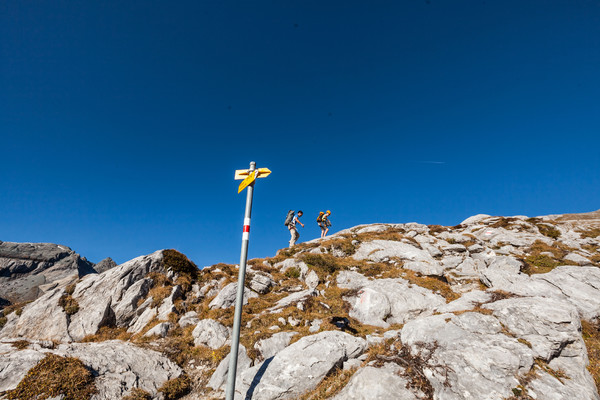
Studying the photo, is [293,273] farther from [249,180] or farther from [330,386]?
[249,180]

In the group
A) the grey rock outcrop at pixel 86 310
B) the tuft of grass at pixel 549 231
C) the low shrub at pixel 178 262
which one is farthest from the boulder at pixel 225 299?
the tuft of grass at pixel 549 231

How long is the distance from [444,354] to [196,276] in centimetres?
2047

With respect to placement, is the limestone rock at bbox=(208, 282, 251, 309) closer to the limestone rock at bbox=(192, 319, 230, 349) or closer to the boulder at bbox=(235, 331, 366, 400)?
the limestone rock at bbox=(192, 319, 230, 349)

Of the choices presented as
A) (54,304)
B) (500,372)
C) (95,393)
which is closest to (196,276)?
(54,304)

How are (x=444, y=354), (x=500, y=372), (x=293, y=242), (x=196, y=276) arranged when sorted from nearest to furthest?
(x=500, y=372) → (x=444, y=354) → (x=196, y=276) → (x=293, y=242)

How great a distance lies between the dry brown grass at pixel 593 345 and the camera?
9.21m

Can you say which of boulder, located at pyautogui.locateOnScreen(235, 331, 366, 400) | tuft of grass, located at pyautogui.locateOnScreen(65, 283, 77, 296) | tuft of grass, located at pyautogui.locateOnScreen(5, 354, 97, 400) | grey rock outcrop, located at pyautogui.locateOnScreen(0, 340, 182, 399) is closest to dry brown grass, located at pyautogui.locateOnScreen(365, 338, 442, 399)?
boulder, located at pyautogui.locateOnScreen(235, 331, 366, 400)

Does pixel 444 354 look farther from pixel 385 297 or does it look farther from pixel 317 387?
pixel 385 297

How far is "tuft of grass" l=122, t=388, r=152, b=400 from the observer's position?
9.32 metres

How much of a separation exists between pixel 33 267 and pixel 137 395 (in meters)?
79.2

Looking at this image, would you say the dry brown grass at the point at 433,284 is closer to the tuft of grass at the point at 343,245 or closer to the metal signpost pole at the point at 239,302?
the tuft of grass at the point at 343,245

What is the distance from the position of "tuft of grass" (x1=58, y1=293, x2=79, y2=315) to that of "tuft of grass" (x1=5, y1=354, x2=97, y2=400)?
915cm

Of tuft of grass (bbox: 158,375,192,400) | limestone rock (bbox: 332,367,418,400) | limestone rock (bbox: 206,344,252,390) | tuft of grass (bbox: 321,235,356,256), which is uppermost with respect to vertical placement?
tuft of grass (bbox: 321,235,356,256)

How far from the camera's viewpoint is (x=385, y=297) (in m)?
17.4
